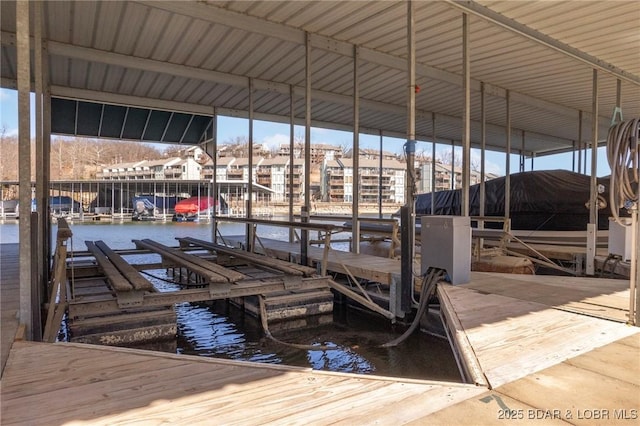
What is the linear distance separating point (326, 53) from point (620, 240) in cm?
560

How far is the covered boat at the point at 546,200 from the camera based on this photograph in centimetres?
934

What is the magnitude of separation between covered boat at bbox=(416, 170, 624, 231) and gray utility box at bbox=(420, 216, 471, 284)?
19.5 feet

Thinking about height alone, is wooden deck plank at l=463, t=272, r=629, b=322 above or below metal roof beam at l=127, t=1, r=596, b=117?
below

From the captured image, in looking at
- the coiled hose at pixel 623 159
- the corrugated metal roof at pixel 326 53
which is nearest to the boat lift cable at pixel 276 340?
the coiled hose at pixel 623 159

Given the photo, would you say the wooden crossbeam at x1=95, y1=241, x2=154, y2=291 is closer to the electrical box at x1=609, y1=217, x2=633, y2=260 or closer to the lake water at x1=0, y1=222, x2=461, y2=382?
the lake water at x1=0, y1=222, x2=461, y2=382

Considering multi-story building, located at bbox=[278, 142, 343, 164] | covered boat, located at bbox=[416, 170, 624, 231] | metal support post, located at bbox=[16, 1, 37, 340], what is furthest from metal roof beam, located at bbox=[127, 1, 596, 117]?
multi-story building, located at bbox=[278, 142, 343, 164]

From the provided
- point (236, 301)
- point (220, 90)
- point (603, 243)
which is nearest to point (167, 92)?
point (220, 90)

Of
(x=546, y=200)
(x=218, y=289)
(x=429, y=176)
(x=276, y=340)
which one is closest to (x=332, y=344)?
(x=276, y=340)

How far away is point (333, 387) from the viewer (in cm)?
201

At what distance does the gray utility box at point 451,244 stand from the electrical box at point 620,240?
2733mm

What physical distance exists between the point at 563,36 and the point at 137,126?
9809 mm

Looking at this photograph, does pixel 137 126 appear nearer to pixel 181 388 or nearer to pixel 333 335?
pixel 333 335

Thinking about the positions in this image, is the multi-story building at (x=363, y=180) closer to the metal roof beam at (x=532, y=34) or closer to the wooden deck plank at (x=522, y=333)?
the metal roof beam at (x=532, y=34)

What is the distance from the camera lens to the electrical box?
19.1ft
